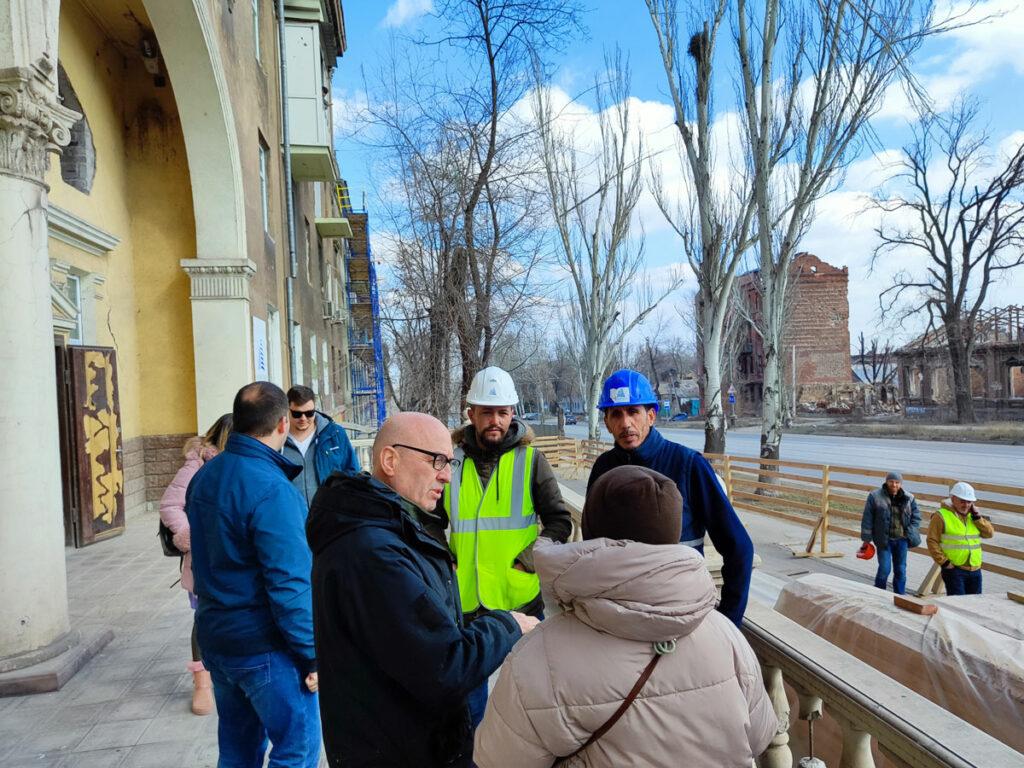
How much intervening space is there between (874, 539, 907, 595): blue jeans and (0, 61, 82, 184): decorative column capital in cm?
1045

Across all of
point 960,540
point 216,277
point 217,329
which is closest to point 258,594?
point 960,540

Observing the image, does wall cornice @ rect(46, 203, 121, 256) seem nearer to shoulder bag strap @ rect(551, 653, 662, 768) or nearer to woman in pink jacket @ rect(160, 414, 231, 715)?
woman in pink jacket @ rect(160, 414, 231, 715)

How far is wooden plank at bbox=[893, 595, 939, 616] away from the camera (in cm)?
337

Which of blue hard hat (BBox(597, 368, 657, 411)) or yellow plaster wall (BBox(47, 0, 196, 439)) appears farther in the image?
yellow plaster wall (BBox(47, 0, 196, 439))

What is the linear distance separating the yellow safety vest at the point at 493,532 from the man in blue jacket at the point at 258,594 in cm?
76

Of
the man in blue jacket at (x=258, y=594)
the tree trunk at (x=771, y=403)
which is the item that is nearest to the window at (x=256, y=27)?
the tree trunk at (x=771, y=403)

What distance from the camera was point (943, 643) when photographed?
303 centimetres

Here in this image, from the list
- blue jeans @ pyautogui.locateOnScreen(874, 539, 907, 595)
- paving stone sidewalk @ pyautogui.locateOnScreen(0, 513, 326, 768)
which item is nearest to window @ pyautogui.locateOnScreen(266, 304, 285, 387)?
paving stone sidewalk @ pyautogui.locateOnScreen(0, 513, 326, 768)

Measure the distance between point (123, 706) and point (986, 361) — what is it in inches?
2053

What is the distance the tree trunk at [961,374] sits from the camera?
36844 millimetres

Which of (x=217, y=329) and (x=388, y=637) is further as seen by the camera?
(x=217, y=329)

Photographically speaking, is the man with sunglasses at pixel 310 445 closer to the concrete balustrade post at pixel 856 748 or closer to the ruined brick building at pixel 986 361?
the concrete balustrade post at pixel 856 748

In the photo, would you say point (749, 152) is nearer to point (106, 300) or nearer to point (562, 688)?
point (106, 300)

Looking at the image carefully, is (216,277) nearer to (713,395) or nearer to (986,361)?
(713,395)
